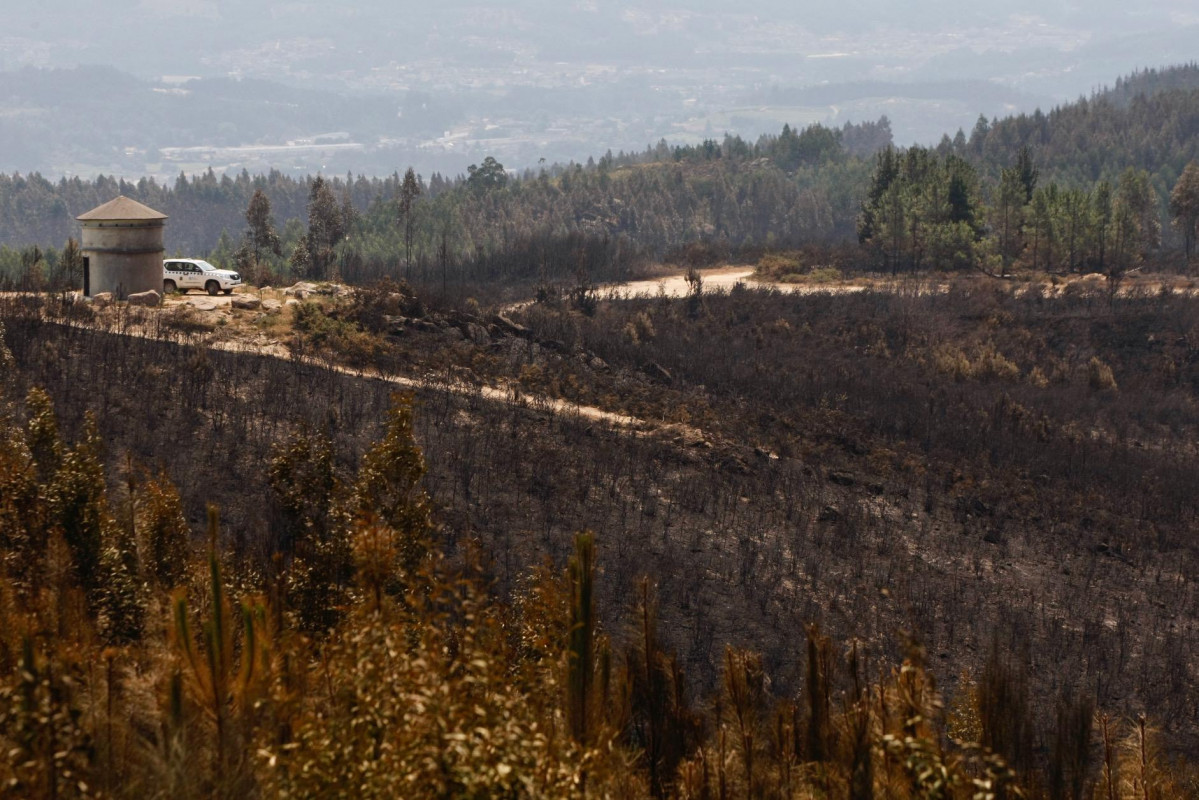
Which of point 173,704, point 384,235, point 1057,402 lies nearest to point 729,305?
point 1057,402

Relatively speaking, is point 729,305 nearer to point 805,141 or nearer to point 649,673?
point 649,673

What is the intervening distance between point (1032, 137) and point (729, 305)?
102181mm

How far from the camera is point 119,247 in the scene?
159 feet

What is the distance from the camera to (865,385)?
174 feet

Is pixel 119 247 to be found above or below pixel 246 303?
above

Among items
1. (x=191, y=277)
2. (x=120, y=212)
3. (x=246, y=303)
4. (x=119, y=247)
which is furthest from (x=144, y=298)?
(x=191, y=277)

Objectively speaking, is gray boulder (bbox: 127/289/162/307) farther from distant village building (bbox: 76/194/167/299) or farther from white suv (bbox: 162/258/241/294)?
white suv (bbox: 162/258/241/294)

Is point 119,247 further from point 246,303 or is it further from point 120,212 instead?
point 246,303

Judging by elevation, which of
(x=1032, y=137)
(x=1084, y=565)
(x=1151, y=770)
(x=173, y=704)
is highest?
(x=1032, y=137)

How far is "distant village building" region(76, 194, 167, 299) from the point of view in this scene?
48219 millimetres

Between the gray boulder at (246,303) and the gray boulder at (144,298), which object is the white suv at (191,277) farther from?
the gray boulder at (144,298)

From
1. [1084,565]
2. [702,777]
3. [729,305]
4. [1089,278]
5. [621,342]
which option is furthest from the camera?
[1089,278]

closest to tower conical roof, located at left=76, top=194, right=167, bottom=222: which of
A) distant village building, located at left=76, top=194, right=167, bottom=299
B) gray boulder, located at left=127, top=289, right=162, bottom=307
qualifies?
distant village building, located at left=76, top=194, right=167, bottom=299

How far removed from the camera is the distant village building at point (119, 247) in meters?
48.2
